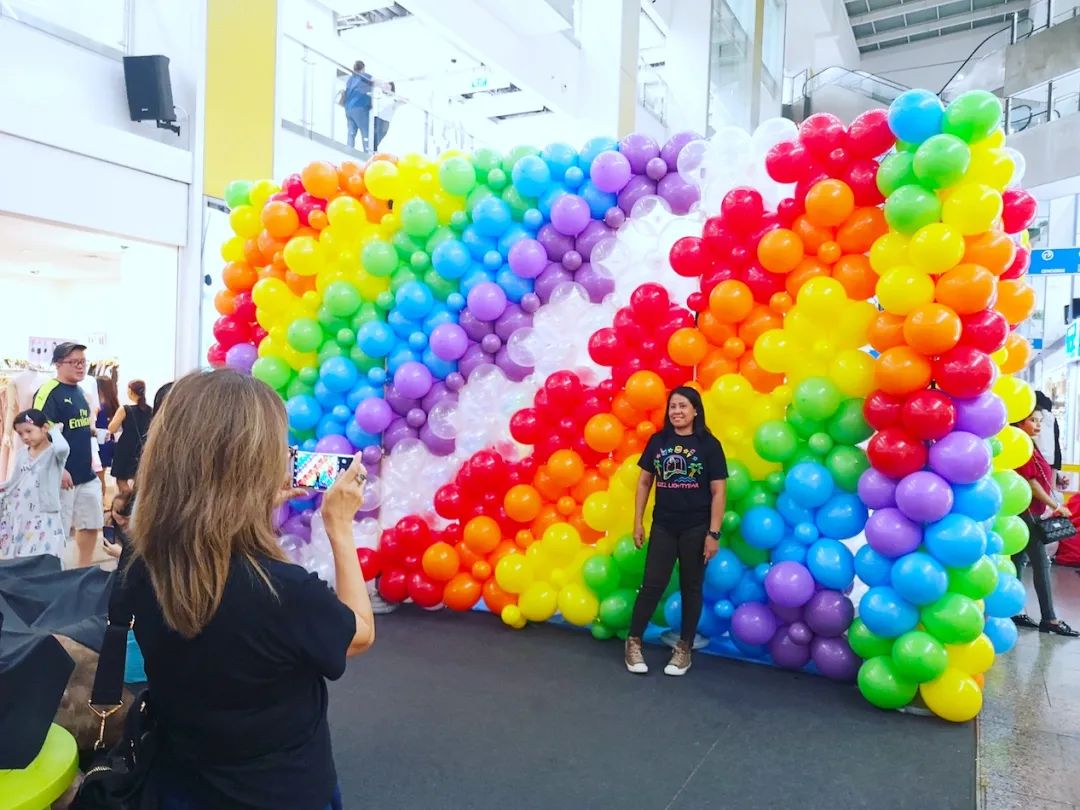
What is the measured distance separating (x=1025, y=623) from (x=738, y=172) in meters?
3.34

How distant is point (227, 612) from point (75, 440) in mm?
4615

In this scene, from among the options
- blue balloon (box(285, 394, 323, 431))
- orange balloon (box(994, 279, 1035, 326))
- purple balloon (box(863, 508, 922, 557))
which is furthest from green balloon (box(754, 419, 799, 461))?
blue balloon (box(285, 394, 323, 431))

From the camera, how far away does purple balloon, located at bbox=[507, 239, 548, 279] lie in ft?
14.5

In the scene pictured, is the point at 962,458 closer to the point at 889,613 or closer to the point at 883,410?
the point at 883,410

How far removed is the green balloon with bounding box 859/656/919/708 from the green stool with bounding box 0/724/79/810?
9.99ft

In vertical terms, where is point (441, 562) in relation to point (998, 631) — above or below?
above

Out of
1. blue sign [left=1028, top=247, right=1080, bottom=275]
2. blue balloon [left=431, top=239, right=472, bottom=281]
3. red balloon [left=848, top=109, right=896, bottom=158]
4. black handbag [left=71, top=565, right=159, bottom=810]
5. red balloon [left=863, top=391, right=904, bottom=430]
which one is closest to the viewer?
black handbag [left=71, top=565, right=159, bottom=810]

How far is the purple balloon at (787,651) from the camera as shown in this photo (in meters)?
3.93

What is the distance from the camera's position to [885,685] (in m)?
3.53

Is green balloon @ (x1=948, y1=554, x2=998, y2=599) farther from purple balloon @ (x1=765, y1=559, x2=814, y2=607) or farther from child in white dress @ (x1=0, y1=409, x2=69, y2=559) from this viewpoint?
child in white dress @ (x1=0, y1=409, x2=69, y2=559)

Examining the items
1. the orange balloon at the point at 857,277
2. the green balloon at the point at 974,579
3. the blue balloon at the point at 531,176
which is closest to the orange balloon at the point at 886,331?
the orange balloon at the point at 857,277

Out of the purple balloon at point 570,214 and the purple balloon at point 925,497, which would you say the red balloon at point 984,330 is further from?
the purple balloon at point 570,214

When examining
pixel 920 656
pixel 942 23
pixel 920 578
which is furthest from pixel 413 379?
pixel 942 23

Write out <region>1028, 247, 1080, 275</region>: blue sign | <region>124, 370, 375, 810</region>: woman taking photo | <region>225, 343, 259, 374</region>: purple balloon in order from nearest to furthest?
<region>124, 370, 375, 810</region>: woman taking photo < <region>225, 343, 259, 374</region>: purple balloon < <region>1028, 247, 1080, 275</region>: blue sign
